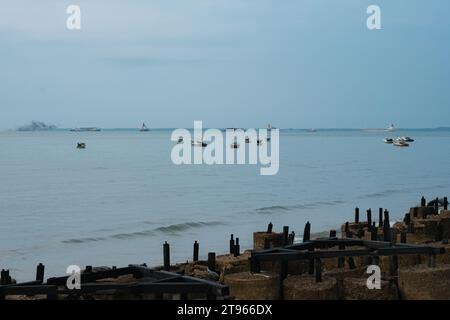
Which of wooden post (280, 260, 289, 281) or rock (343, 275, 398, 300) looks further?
wooden post (280, 260, 289, 281)

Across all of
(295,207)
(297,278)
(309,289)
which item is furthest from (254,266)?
(295,207)

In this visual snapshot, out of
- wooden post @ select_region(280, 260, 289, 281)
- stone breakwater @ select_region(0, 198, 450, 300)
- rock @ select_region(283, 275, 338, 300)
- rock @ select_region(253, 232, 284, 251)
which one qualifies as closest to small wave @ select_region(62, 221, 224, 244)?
rock @ select_region(253, 232, 284, 251)

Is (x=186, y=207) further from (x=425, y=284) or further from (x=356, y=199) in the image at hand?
(x=425, y=284)

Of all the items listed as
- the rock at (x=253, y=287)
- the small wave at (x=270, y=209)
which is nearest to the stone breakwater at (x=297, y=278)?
the rock at (x=253, y=287)

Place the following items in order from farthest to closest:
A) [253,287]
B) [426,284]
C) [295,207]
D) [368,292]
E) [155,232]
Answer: [295,207]
[155,232]
[368,292]
[426,284]
[253,287]

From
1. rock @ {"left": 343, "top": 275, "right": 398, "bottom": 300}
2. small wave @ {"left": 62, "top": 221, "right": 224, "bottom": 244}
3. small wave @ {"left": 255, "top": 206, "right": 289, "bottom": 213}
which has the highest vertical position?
rock @ {"left": 343, "top": 275, "right": 398, "bottom": 300}

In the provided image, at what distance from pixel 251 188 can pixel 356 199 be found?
1041cm

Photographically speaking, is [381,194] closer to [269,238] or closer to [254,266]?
[269,238]

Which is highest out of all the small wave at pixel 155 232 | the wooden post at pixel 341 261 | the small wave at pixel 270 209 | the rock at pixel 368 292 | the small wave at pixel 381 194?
the wooden post at pixel 341 261

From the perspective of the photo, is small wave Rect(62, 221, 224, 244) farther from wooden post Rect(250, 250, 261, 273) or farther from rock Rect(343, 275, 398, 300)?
rock Rect(343, 275, 398, 300)

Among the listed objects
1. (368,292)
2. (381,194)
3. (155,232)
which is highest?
(368,292)

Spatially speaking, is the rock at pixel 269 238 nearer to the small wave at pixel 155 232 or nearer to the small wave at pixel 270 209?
the small wave at pixel 155 232

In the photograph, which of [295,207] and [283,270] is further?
[295,207]

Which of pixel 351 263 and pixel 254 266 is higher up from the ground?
pixel 254 266
